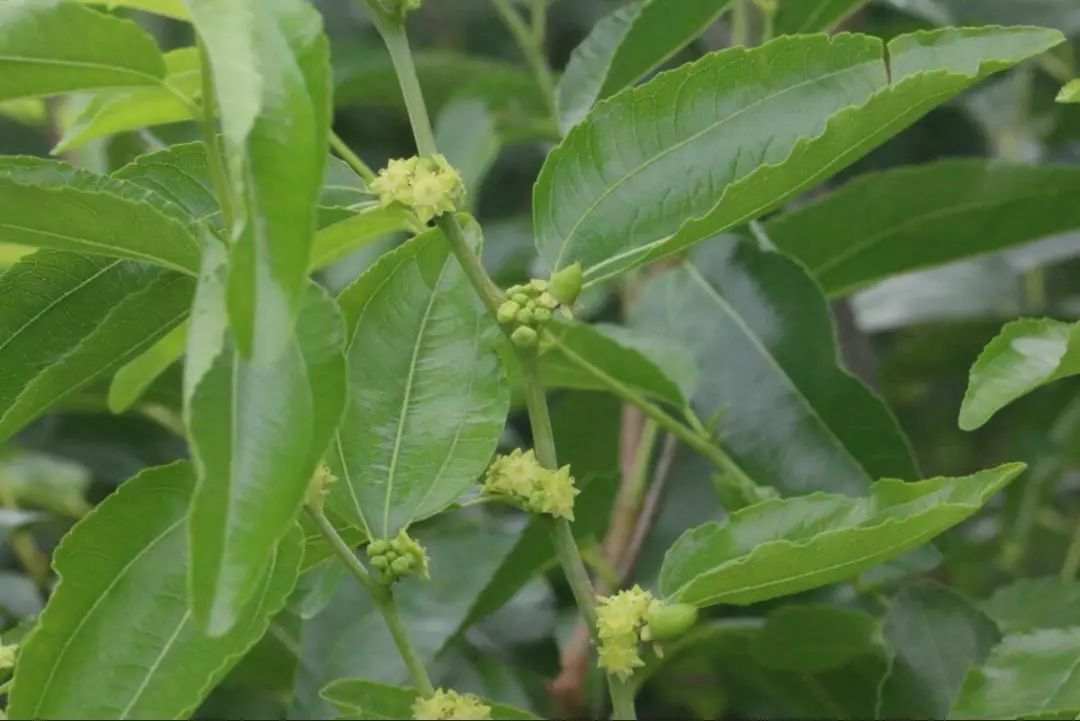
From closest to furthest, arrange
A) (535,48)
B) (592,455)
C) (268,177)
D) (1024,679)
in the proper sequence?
(268,177), (1024,679), (592,455), (535,48)

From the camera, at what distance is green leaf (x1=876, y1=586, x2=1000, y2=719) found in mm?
696

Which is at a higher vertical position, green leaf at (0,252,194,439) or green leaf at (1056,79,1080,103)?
green leaf at (1056,79,1080,103)

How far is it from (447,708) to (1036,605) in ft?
1.33

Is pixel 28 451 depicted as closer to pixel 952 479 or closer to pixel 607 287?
pixel 607 287

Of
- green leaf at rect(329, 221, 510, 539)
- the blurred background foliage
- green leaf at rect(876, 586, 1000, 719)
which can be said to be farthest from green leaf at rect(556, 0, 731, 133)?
green leaf at rect(876, 586, 1000, 719)

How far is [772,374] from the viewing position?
780mm

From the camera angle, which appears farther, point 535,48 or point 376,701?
point 535,48

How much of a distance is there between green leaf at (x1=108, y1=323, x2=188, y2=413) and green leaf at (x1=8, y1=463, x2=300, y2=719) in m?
0.16

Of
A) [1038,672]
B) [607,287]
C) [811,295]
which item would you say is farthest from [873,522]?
[607,287]

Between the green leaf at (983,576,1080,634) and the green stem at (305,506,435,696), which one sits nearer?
the green stem at (305,506,435,696)

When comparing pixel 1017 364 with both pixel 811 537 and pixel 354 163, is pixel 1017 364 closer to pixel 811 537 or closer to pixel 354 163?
pixel 811 537

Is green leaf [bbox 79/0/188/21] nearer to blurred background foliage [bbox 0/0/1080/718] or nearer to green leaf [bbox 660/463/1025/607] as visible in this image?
blurred background foliage [bbox 0/0/1080/718]

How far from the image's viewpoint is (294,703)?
708mm

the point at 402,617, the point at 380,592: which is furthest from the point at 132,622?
the point at 402,617
